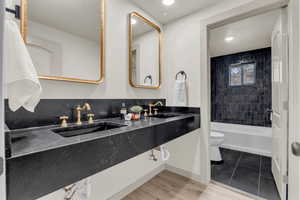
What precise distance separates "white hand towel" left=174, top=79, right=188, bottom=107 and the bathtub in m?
1.88

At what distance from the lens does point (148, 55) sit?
2.12 meters

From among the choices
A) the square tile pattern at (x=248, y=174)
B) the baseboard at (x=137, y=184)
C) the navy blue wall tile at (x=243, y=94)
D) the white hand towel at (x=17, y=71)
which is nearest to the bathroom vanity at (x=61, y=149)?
the white hand towel at (x=17, y=71)

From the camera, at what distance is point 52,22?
46.1 inches

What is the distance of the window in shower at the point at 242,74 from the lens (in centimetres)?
343

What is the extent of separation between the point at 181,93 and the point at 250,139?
2044mm

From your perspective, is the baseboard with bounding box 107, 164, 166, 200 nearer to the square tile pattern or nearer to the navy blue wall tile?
the square tile pattern

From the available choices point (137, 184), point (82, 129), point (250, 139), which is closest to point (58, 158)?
point (82, 129)

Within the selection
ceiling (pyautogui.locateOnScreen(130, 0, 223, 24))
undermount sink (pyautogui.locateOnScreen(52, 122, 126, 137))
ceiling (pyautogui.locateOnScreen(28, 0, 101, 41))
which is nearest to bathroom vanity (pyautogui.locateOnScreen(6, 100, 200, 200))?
undermount sink (pyautogui.locateOnScreen(52, 122, 126, 137))

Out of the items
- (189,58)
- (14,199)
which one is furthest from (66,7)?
(189,58)

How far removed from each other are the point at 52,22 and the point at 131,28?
0.90 m

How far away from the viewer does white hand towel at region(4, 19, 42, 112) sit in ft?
2.16

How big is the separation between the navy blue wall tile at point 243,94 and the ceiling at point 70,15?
3.49 metres

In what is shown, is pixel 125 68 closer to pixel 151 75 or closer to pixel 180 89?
pixel 151 75

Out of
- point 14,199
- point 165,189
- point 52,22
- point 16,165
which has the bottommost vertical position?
point 165,189
